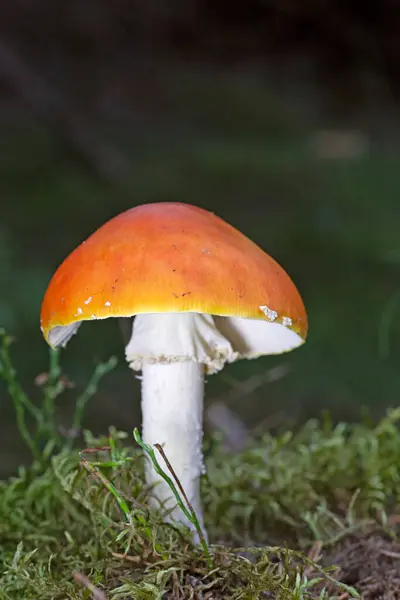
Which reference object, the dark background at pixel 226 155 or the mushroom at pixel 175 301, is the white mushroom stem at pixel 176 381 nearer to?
the mushroom at pixel 175 301

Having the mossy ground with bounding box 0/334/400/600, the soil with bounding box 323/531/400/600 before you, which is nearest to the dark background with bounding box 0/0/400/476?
the mossy ground with bounding box 0/334/400/600

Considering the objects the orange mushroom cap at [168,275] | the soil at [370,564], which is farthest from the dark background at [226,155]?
the orange mushroom cap at [168,275]

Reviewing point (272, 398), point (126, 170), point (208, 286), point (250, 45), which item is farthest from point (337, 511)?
point (250, 45)

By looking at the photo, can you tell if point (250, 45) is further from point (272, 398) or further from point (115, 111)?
point (272, 398)

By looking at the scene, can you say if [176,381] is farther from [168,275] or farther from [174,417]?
[168,275]

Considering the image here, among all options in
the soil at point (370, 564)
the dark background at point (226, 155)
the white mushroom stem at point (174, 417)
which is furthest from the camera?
the dark background at point (226, 155)

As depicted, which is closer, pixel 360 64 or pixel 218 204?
pixel 360 64
